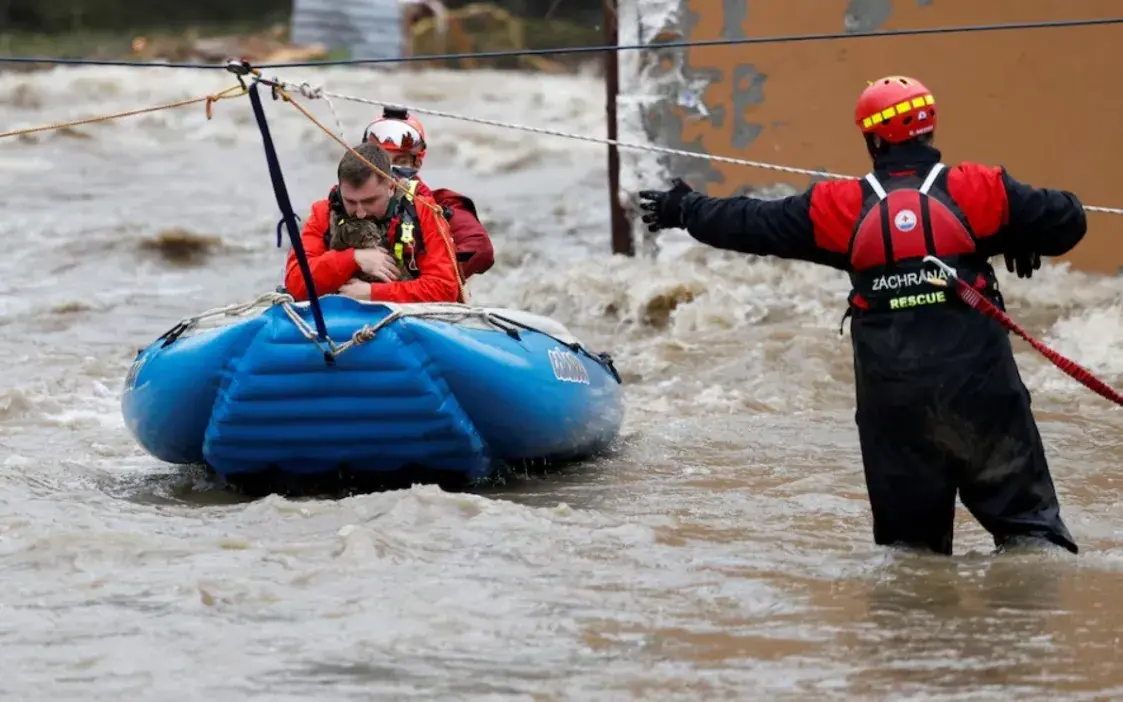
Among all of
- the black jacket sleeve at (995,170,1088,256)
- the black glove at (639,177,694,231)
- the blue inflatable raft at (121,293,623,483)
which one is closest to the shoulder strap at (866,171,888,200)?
the black jacket sleeve at (995,170,1088,256)

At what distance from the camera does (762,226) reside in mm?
5172

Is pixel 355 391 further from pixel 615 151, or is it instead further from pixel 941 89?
pixel 615 151

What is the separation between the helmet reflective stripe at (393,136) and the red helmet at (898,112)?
3.01 metres

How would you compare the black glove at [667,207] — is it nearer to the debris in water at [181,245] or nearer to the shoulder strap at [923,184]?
the shoulder strap at [923,184]

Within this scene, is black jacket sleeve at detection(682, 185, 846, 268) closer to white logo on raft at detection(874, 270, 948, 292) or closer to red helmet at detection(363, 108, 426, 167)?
Result: white logo on raft at detection(874, 270, 948, 292)

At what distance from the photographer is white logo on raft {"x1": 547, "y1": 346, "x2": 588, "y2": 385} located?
6.94m

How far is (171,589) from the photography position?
16.9ft

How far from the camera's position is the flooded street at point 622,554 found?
445 cm

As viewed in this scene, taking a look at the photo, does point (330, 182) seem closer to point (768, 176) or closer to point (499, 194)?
point (499, 194)

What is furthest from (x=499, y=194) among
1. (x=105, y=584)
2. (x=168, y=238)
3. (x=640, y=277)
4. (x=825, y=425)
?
(x=105, y=584)

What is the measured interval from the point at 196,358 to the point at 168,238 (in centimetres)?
1021

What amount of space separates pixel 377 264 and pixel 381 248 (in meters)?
→ 0.15

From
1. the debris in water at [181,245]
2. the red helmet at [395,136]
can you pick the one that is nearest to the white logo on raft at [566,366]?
the red helmet at [395,136]

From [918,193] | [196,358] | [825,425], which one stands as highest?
[918,193]
